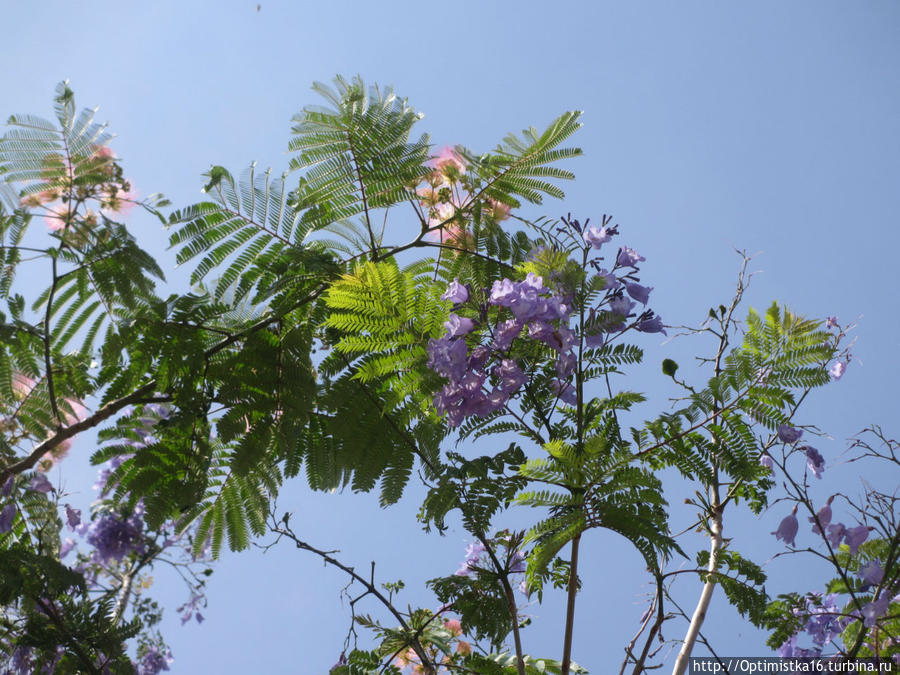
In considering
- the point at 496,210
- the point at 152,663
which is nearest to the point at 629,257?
the point at 496,210

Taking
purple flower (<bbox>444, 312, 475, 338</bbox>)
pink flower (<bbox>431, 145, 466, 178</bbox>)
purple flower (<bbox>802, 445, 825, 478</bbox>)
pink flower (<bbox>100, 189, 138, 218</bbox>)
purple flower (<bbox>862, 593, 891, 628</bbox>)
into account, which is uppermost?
pink flower (<bbox>431, 145, 466, 178</bbox>)

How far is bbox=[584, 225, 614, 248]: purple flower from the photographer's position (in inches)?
81.4

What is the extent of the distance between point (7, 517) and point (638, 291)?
281 cm

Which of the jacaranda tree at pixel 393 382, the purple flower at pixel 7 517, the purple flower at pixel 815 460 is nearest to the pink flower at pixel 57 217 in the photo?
the jacaranda tree at pixel 393 382

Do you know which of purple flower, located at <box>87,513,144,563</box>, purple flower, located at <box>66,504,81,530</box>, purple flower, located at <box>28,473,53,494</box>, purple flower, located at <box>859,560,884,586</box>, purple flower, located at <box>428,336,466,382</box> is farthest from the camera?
purple flower, located at <box>87,513,144,563</box>

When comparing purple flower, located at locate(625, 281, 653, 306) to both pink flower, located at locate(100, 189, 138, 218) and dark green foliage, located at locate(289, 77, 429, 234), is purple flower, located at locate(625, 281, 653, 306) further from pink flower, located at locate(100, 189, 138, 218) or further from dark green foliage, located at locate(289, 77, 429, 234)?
pink flower, located at locate(100, 189, 138, 218)

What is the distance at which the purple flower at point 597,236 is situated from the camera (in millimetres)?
2066

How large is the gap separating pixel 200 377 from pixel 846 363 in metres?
2.62

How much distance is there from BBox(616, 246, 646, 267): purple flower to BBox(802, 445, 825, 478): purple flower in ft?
2.79

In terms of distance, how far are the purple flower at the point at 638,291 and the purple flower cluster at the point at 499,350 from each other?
23cm

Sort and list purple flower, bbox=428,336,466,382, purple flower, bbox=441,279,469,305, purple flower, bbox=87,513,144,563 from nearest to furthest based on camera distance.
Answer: purple flower, bbox=428,336,466,382
purple flower, bbox=441,279,469,305
purple flower, bbox=87,513,144,563

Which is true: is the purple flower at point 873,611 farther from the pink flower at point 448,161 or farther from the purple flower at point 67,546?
the purple flower at point 67,546

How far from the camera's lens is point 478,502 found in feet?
6.12

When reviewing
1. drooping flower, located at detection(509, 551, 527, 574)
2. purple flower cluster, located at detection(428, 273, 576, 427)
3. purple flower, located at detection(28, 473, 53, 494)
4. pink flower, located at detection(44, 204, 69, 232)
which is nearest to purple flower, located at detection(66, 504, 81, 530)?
purple flower, located at detection(28, 473, 53, 494)
